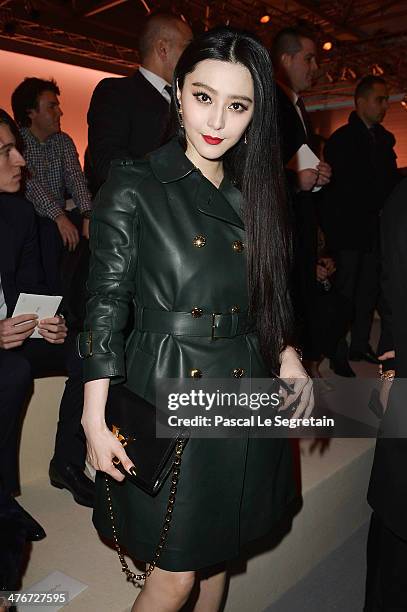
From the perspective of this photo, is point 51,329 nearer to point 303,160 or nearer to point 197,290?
point 197,290

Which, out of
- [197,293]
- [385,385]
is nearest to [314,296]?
[385,385]

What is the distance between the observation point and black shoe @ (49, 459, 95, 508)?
1899 millimetres

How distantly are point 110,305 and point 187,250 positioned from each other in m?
0.19

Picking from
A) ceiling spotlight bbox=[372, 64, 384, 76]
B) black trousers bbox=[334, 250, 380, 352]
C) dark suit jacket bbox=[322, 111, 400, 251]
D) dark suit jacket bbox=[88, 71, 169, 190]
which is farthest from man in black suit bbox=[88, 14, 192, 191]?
ceiling spotlight bbox=[372, 64, 384, 76]

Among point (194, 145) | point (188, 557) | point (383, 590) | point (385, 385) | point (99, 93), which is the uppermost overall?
point (99, 93)

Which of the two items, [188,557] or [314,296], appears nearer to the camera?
[188,557]

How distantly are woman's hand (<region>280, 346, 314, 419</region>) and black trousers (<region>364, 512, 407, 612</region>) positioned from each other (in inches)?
16.0

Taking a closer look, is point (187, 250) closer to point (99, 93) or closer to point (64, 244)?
point (99, 93)

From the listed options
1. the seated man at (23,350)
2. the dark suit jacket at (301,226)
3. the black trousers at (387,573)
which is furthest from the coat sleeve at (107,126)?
the black trousers at (387,573)

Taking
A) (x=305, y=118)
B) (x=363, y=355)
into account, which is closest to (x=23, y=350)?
(x=305, y=118)

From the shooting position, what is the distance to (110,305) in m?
1.06

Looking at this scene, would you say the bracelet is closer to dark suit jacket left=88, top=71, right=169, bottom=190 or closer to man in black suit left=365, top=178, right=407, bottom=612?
man in black suit left=365, top=178, right=407, bottom=612

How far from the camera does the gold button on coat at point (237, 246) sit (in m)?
1.14

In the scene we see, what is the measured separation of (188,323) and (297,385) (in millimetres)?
290
